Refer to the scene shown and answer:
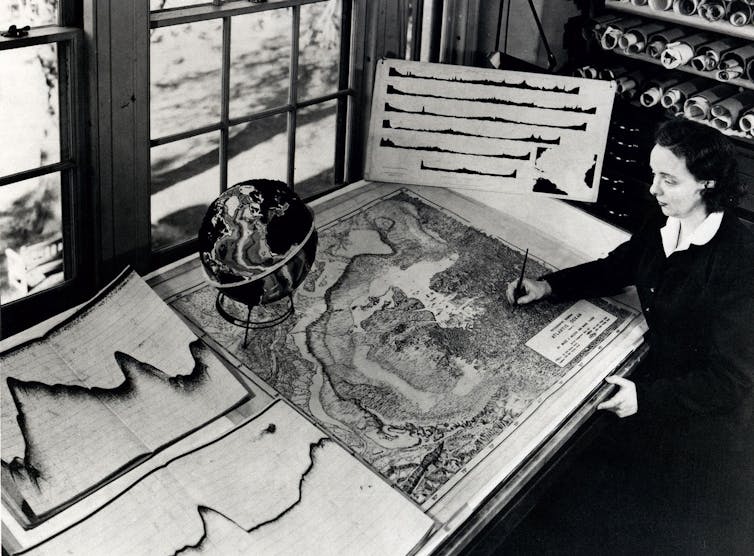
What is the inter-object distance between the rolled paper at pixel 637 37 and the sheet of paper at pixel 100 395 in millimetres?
1734

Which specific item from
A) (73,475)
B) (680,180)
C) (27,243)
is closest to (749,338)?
(680,180)

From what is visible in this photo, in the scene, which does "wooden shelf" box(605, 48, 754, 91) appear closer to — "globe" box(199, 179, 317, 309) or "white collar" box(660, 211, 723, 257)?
"white collar" box(660, 211, 723, 257)

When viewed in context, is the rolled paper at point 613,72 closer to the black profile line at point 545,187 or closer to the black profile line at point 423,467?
the black profile line at point 545,187

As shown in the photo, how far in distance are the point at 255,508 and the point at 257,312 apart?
613 millimetres

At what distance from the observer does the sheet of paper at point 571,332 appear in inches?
77.9

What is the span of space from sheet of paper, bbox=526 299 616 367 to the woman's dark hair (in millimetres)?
374

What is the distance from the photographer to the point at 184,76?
2094 mm

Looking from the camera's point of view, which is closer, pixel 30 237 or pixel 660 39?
pixel 30 237

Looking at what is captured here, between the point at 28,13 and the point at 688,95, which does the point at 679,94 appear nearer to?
the point at 688,95

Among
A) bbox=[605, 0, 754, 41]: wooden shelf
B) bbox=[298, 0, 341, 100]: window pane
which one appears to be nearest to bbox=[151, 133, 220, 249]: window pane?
bbox=[298, 0, 341, 100]: window pane

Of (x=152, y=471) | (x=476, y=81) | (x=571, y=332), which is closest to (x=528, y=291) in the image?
(x=571, y=332)

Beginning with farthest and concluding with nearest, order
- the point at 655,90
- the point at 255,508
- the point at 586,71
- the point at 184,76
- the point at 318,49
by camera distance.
Result: the point at 586,71
the point at 655,90
the point at 318,49
the point at 184,76
the point at 255,508

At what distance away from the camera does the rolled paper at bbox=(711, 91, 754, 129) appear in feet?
8.63

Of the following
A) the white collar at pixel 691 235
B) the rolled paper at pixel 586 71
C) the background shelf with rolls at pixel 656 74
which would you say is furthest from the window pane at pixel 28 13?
the rolled paper at pixel 586 71
